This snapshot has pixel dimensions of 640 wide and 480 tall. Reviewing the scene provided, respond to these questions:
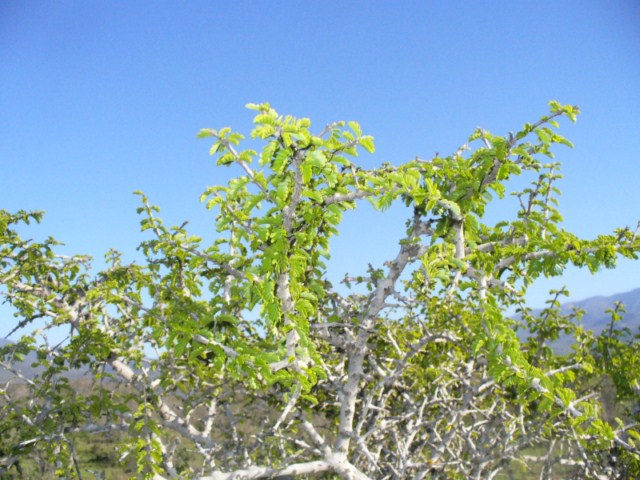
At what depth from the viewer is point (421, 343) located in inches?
173

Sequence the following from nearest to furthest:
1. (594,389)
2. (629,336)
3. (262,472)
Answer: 1. (262,472)
2. (629,336)
3. (594,389)

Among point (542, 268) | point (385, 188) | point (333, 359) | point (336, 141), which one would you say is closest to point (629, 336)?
point (333, 359)

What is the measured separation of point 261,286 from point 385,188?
1.07 meters

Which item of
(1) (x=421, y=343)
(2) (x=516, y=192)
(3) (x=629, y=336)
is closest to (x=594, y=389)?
(3) (x=629, y=336)

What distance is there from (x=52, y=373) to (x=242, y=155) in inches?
145

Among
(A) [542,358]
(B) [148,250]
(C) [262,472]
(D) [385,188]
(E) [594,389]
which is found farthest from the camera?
(E) [594,389]

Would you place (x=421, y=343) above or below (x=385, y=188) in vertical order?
below

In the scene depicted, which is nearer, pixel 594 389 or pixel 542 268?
pixel 542 268

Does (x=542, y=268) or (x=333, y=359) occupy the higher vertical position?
(x=542, y=268)

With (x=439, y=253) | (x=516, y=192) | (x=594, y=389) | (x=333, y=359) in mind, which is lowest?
(x=594, y=389)

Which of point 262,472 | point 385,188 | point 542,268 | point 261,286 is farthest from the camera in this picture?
point 262,472

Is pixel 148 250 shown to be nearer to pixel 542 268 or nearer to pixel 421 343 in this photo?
pixel 421 343

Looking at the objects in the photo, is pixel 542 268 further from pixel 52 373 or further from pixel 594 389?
pixel 594 389

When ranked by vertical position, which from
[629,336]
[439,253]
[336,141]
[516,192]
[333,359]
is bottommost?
[629,336]
